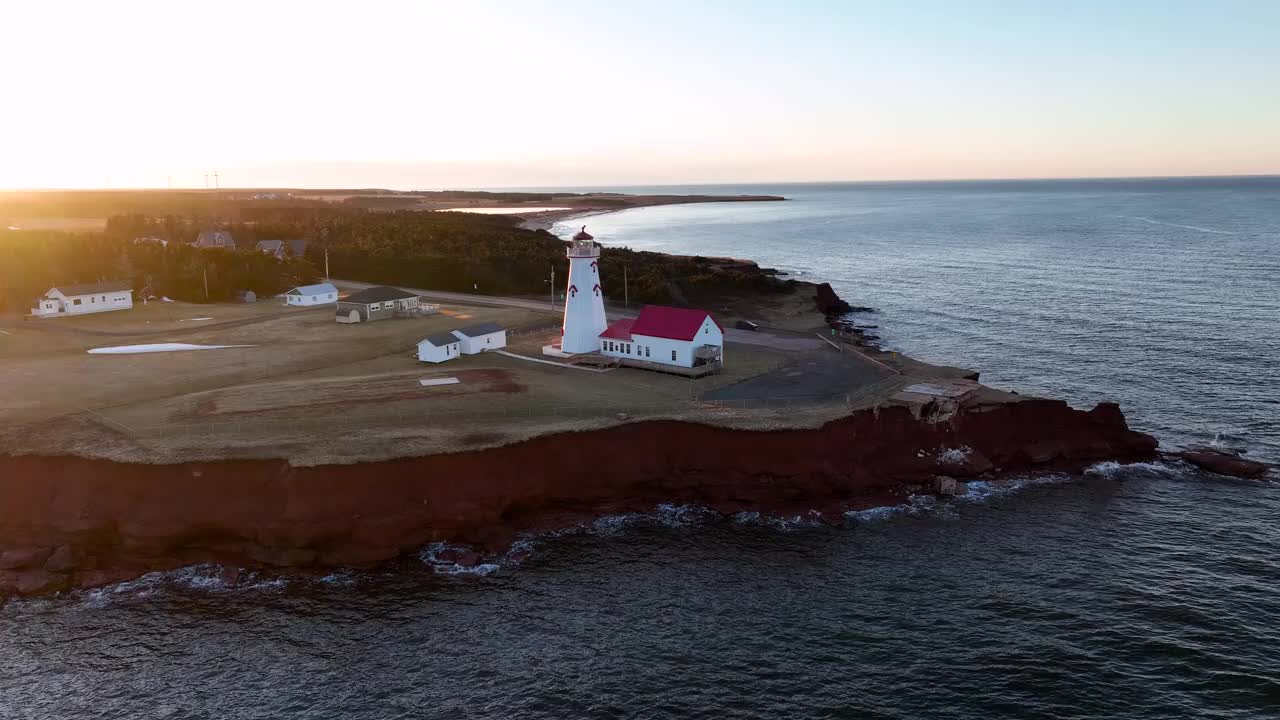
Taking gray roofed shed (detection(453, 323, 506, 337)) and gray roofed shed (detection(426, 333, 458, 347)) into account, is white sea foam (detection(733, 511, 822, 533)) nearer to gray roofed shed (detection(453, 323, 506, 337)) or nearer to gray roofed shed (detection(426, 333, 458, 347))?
gray roofed shed (detection(426, 333, 458, 347))

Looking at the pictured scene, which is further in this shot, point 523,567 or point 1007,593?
point 523,567

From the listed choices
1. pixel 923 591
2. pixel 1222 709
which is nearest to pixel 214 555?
pixel 923 591

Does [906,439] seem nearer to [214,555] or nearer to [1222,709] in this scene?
[1222,709]

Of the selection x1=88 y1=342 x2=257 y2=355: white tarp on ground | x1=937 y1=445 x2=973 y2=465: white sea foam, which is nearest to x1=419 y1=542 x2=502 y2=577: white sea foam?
x1=937 y1=445 x2=973 y2=465: white sea foam

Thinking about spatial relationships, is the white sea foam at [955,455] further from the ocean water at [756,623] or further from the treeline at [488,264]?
the treeline at [488,264]

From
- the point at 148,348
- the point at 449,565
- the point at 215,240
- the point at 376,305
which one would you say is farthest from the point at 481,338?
the point at 215,240

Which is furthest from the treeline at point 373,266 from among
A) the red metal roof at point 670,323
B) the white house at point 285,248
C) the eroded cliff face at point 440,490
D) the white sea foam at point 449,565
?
the white sea foam at point 449,565
